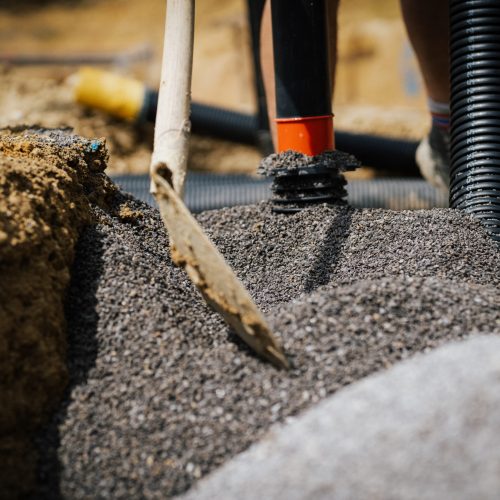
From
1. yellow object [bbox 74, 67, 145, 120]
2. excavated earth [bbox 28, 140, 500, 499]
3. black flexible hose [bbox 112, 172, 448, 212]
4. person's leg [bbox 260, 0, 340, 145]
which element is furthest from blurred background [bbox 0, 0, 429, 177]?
excavated earth [bbox 28, 140, 500, 499]

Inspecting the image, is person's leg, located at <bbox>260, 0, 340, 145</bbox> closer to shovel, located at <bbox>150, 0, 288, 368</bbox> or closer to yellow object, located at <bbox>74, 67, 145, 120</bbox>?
shovel, located at <bbox>150, 0, 288, 368</bbox>

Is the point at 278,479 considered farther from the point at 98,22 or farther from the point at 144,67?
the point at 98,22

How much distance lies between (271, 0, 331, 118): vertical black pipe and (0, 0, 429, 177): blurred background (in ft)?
3.73

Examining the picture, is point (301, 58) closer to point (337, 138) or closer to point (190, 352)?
point (190, 352)

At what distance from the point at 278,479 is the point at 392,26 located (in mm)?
6204

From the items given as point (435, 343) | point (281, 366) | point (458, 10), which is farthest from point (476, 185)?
point (281, 366)

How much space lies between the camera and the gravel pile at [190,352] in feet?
3.39

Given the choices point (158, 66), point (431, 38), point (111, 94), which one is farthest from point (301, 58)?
point (158, 66)

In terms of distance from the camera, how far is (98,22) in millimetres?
8375

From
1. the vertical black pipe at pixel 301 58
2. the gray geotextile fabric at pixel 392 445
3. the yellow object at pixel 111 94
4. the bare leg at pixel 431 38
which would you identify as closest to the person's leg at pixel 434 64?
the bare leg at pixel 431 38

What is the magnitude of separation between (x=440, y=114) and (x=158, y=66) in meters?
4.59

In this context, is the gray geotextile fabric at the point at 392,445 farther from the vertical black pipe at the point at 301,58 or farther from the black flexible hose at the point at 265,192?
the black flexible hose at the point at 265,192

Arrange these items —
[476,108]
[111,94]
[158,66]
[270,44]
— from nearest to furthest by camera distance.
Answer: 1. [476,108]
2. [270,44]
3. [111,94]
4. [158,66]

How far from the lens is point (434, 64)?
2385 mm
